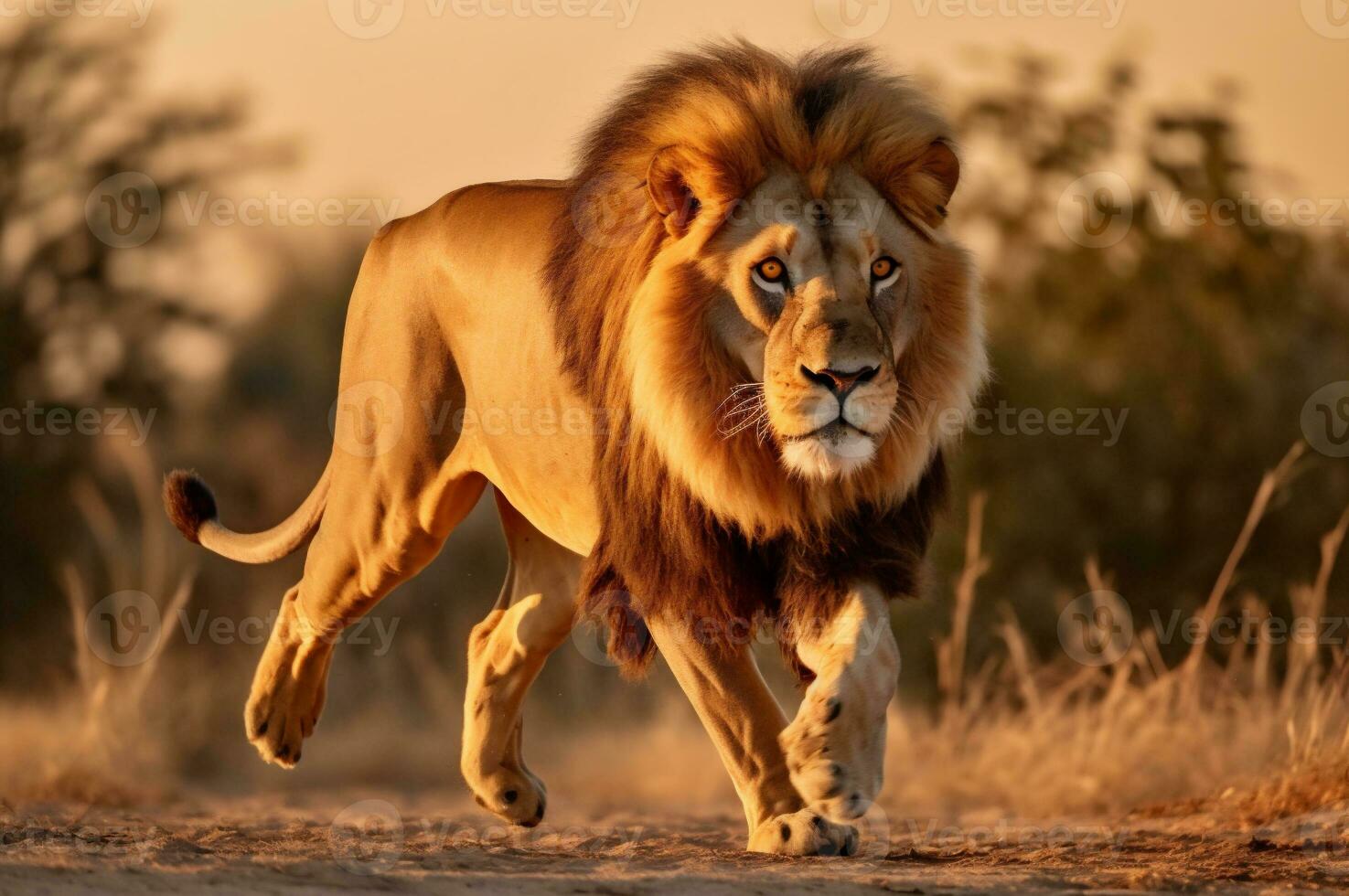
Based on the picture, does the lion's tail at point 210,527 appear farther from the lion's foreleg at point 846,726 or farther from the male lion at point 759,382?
the lion's foreleg at point 846,726

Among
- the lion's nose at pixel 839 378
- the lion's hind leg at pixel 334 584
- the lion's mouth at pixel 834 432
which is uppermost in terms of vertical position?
the lion's nose at pixel 839 378

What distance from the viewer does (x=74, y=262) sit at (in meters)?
14.4

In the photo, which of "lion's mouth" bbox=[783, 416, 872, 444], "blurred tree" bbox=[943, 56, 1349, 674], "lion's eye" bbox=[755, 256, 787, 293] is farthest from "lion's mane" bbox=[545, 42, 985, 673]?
"blurred tree" bbox=[943, 56, 1349, 674]

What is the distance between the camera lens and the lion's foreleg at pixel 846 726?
Result: 4.14m

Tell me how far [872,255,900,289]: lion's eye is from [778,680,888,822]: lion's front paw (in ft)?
2.80

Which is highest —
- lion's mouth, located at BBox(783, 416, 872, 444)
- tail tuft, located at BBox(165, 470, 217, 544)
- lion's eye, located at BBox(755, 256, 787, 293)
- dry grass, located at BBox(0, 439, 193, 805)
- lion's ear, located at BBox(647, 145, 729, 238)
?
lion's ear, located at BBox(647, 145, 729, 238)

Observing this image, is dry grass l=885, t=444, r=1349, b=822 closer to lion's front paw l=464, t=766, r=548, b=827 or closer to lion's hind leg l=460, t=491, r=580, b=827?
lion's hind leg l=460, t=491, r=580, b=827

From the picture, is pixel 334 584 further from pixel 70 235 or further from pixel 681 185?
pixel 70 235

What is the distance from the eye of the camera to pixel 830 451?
167 inches

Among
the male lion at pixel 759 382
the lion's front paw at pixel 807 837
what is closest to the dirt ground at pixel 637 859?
the lion's front paw at pixel 807 837

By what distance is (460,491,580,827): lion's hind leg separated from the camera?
237 inches

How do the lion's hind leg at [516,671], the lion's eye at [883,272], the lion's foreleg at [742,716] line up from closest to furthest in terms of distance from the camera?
the lion's eye at [883,272] < the lion's foreleg at [742,716] < the lion's hind leg at [516,671]

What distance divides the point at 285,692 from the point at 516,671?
0.76 meters

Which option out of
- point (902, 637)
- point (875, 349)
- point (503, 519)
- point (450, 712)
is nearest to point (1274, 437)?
point (902, 637)
